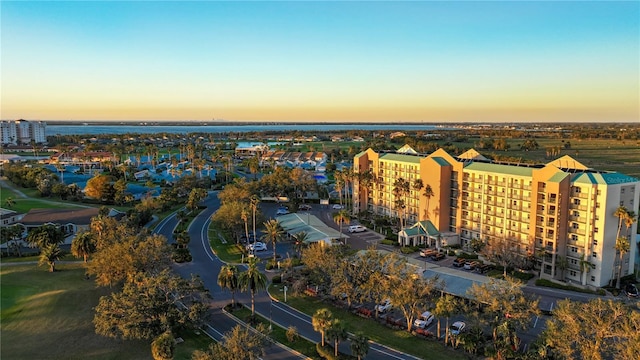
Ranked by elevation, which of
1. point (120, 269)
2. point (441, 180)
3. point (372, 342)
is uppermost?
point (441, 180)

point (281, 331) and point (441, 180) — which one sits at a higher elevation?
point (441, 180)

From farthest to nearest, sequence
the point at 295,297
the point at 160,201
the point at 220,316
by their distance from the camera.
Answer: the point at 160,201, the point at 295,297, the point at 220,316

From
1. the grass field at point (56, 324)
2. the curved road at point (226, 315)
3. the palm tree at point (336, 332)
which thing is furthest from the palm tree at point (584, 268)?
the grass field at point (56, 324)

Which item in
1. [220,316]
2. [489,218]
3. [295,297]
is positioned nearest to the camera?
[220,316]

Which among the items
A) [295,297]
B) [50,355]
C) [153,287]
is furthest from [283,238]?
[50,355]

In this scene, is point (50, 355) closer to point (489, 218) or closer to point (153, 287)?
point (153, 287)

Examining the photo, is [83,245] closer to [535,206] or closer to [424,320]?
[424,320]

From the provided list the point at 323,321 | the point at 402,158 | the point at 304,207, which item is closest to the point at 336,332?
the point at 323,321

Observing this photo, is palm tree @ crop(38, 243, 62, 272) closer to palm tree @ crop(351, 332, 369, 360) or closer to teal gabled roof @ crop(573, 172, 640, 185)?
palm tree @ crop(351, 332, 369, 360)

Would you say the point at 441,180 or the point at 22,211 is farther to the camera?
the point at 22,211
